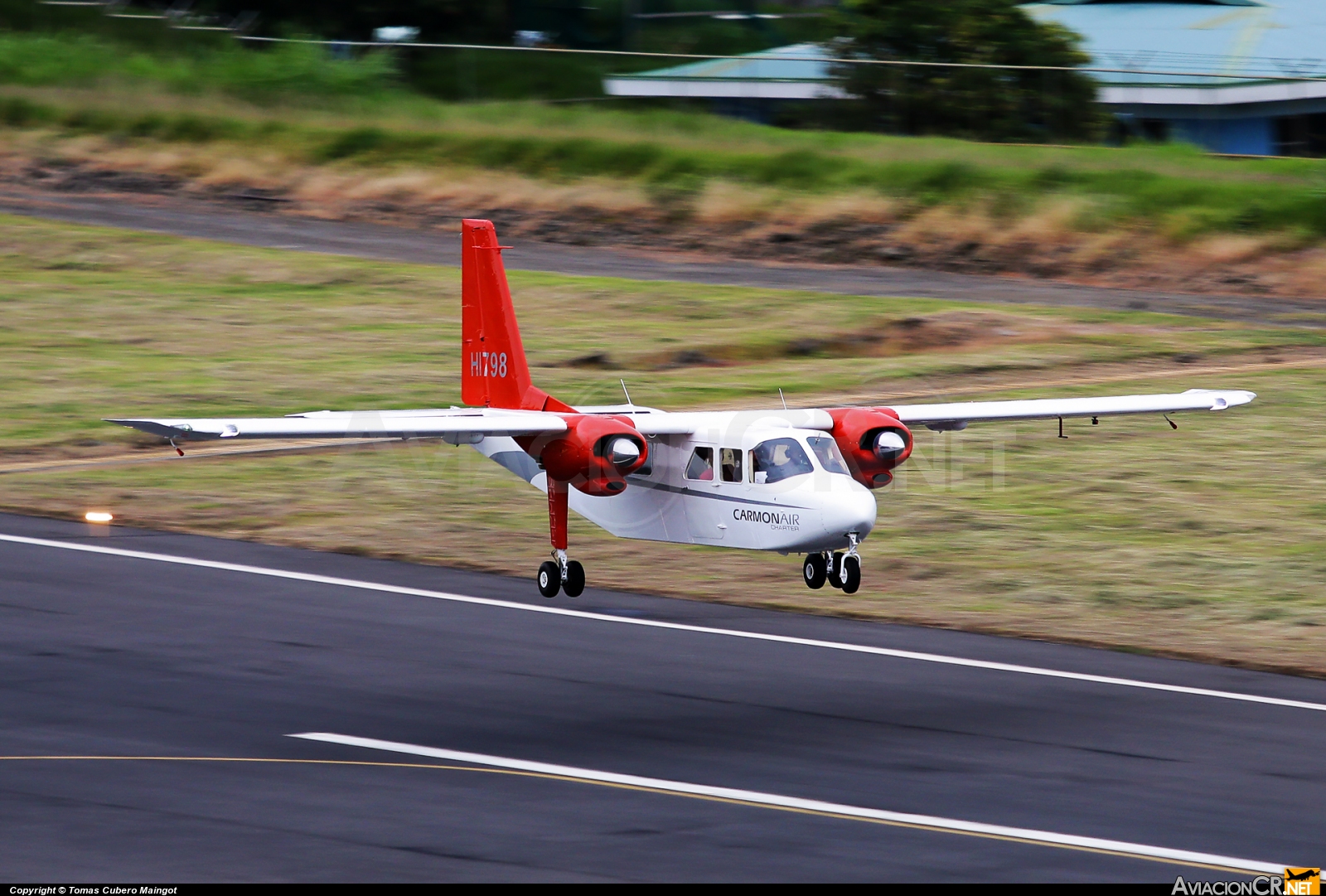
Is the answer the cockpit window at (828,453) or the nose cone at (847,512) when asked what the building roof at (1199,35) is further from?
the nose cone at (847,512)

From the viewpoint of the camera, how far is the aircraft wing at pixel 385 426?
25.3 metres

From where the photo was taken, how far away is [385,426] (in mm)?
26625

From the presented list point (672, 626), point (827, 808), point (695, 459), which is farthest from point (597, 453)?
point (827, 808)

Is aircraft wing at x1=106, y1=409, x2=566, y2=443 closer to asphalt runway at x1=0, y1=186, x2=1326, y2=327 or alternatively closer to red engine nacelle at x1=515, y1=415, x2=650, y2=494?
red engine nacelle at x1=515, y1=415, x2=650, y2=494

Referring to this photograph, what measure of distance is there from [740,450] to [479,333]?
7092mm

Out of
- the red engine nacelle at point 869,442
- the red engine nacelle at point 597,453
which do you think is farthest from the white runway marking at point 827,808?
the red engine nacelle at point 869,442

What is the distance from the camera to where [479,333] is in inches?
1273

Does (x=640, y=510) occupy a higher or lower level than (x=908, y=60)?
lower

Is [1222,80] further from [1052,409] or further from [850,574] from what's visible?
[850,574]

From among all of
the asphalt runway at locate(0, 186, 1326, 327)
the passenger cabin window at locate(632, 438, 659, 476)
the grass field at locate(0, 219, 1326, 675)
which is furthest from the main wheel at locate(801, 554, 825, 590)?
the asphalt runway at locate(0, 186, 1326, 327)

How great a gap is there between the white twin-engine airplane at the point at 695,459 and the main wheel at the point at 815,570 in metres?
0.02

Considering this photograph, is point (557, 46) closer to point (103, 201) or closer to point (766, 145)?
point (766, 145)

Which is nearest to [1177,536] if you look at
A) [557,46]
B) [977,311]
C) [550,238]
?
[977,311]

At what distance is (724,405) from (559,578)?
1990cm
